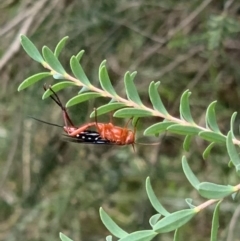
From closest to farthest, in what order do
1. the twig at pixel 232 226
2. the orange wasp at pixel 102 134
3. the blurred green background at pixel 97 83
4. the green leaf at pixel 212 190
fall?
the green leaf at pixel 212 190
the orange wasp at pixel 102 134
the twig at pixel 232 226
the blurred green background at pixel 97 83

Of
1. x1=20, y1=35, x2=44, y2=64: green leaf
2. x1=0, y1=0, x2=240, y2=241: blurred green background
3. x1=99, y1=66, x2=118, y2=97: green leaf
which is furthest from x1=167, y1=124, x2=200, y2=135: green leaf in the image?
x1=0, y1=0, x2=240, y2=241: blurred green background

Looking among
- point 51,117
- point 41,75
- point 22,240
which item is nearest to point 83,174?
point 51,117

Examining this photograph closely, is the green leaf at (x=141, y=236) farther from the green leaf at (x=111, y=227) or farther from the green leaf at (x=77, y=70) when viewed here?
the green leaf at (x=77, y=70)

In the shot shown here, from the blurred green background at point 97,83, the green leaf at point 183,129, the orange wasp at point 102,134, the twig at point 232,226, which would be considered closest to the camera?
the green leaf at point 183,129

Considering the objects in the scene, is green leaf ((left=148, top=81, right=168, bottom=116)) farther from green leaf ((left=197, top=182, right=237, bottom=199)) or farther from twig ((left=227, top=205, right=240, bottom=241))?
twig ((left=227, top=205, right=240, bottom=241))

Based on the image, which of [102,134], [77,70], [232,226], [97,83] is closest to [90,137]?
[102,134]

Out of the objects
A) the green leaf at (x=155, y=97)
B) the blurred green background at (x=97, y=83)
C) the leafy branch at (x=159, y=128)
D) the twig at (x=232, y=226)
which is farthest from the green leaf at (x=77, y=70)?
the twig at (x=232, y=226)

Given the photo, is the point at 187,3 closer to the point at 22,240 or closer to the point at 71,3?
the point at 71,3
